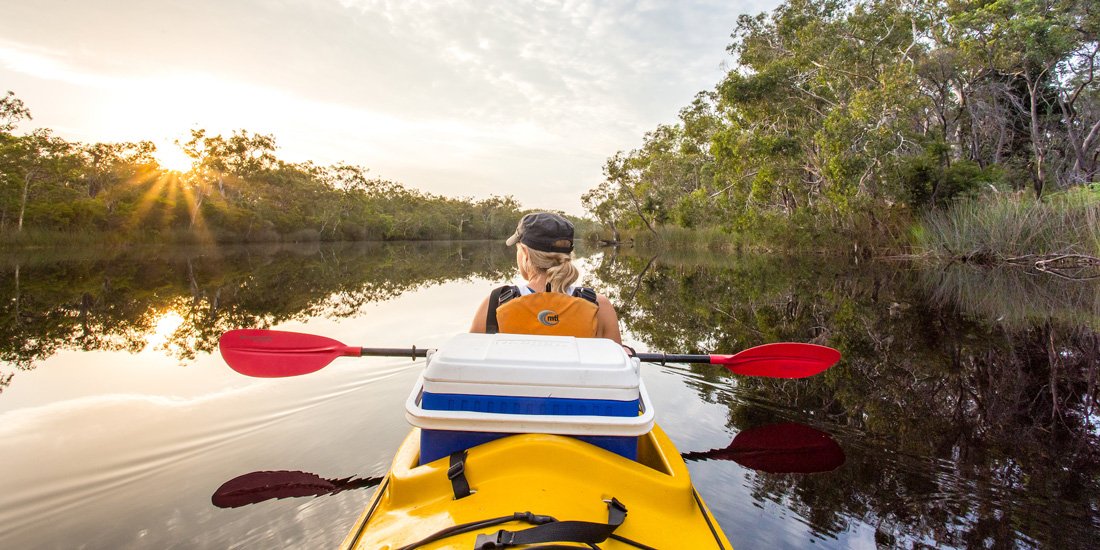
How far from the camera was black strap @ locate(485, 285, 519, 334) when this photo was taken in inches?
84.4

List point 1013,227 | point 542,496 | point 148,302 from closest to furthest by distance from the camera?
point 542,496 < point 148,302 < point 1013,227

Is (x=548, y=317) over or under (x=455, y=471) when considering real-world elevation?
over

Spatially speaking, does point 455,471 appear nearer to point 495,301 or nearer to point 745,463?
point 495,301

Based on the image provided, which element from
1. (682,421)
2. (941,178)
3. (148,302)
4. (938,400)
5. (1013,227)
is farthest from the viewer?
(941,178)

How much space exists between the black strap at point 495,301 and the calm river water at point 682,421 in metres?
1.08

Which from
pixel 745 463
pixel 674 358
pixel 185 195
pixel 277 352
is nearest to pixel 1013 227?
pixel 745 463

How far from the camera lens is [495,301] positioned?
7.19ft

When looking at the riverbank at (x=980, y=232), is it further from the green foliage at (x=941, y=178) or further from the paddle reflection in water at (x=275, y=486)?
the paddle reflection in water at (x=275, y=486)

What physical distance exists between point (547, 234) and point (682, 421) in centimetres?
203

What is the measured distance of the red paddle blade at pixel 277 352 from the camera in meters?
3.00

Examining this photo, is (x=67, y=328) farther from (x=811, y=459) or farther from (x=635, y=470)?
(x=811, y=459)

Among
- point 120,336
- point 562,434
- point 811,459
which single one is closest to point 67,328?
point 120,336

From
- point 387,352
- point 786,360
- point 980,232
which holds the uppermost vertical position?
point 980,232

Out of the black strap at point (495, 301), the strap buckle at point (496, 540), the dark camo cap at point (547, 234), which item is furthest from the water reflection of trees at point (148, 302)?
the strap buckle at point (496, 540)
